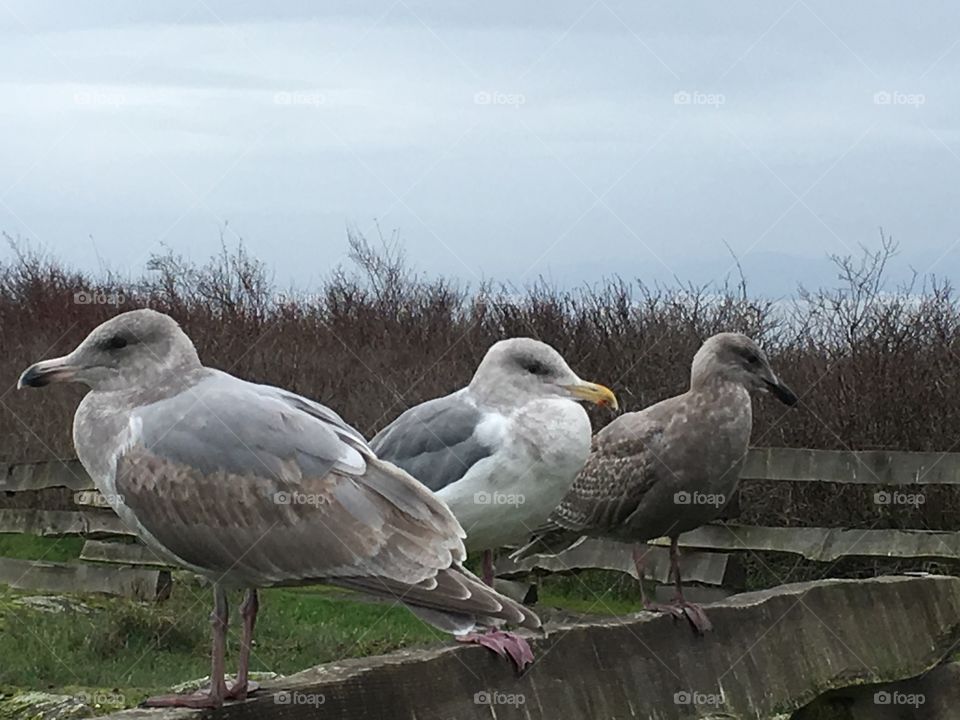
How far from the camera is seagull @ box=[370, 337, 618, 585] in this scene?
5.15 m

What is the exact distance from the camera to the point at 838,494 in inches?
417

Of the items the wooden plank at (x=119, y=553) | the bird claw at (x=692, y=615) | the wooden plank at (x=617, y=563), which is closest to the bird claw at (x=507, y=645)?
the bird claw at (x=692, y=615)

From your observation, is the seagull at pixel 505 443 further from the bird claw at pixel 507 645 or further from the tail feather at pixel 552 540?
the tail feather at pixel 552 540

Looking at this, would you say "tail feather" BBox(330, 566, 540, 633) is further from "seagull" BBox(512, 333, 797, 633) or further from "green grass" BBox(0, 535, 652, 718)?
"green grass" BBox(0, 535, 652, 718)

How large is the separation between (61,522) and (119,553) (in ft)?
2.30

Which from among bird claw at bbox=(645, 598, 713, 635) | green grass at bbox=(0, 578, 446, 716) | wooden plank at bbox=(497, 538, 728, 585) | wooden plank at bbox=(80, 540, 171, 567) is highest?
bird claw at bbox=(645, 598, 713, 635)

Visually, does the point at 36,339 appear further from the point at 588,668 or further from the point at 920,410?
the point at 588,668

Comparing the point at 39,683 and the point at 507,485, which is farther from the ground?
the point at 507,485

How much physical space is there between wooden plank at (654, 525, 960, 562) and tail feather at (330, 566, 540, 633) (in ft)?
20.3

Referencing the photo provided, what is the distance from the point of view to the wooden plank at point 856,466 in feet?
30.8

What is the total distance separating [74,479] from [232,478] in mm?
8169

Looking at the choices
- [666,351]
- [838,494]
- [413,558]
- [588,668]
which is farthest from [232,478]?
[666,351]

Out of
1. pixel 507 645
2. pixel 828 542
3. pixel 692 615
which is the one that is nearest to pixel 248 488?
pixel 507 645

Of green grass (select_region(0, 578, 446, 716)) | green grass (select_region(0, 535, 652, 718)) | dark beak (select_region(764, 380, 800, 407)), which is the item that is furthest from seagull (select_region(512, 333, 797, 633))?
green grass (select_region(0, 578, 446, 716))
